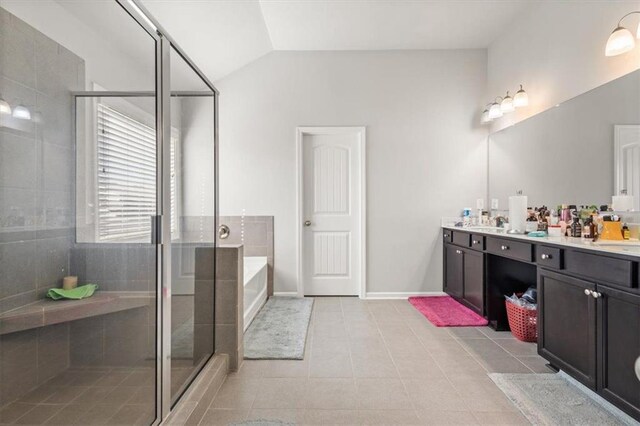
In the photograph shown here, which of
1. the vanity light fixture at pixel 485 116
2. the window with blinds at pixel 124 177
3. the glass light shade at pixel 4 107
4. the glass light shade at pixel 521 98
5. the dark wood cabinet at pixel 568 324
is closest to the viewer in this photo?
the glass light shade at pixel 4 107

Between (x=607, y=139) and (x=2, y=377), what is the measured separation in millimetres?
3295

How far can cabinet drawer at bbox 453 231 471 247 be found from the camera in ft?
10.8

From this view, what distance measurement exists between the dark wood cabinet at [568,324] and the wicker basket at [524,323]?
1.41ft

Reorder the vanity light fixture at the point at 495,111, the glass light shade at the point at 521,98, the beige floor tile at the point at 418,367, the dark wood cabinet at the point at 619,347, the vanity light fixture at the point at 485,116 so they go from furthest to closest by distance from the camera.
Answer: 1. the vanity light fixture at the point at 485,116
2. the vanity light fixture at the point at 495,111
3. the glass light shade at the point at 521,98
4. the beige floor tile at the point at 418,367
5. the dark wood cabinet at the point at 619,347

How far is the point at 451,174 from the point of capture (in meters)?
A: 4.01

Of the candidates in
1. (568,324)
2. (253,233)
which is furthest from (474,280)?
(253,233)

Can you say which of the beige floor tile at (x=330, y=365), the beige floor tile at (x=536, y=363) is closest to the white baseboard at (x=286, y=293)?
the beige floor tile at (x=330, y=365)

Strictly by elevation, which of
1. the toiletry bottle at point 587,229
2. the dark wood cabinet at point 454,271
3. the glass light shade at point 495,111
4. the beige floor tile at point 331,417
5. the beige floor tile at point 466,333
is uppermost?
the glass light shade at point 495,111

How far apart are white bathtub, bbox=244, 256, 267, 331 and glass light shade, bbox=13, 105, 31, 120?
2.08 m

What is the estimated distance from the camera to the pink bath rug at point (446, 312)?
304cm

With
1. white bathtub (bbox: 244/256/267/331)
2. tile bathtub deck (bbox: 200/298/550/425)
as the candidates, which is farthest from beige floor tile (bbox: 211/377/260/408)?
white bathtub (bbox: 244/256/267/331)

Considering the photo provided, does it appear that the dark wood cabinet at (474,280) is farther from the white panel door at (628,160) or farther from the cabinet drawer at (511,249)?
the white panel door at (628,160)

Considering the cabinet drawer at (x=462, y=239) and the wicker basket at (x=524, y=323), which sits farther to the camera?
the cabinet drawer at (x=462, y=239)

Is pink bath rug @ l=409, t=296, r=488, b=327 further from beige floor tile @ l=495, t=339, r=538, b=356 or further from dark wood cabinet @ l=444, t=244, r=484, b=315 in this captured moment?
beige floor tile @ l=495, t=339, r=538, b=356
